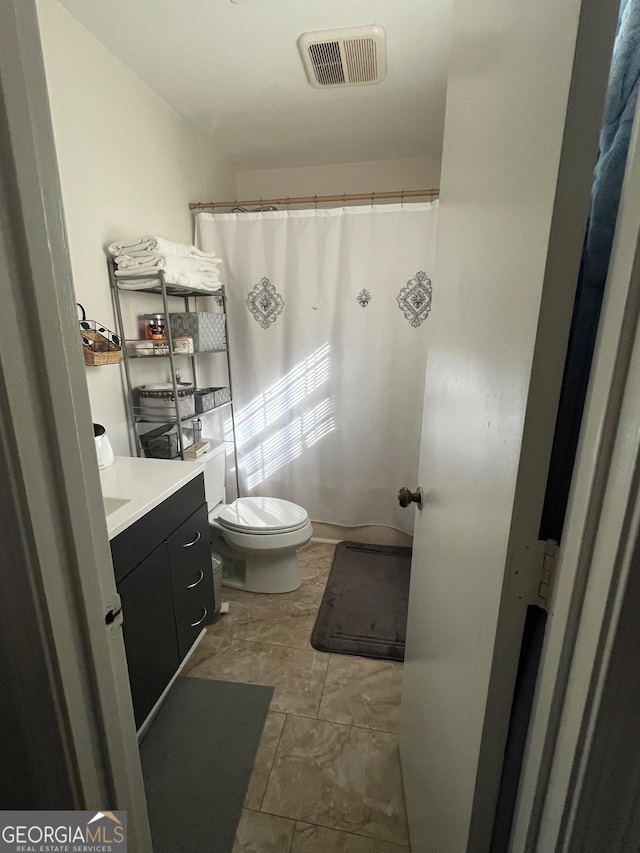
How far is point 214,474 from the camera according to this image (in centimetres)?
205

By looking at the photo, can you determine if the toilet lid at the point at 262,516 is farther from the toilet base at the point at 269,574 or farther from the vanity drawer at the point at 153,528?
the vanity drawer at the point at 153,528

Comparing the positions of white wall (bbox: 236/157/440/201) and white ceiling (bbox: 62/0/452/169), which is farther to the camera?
white wall (bbox: 236/157/440/201)

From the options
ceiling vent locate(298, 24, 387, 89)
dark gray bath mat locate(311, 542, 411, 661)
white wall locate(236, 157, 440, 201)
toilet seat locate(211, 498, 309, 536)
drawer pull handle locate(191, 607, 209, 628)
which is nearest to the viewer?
ceiling vent locate(298, 24, 387, 89)

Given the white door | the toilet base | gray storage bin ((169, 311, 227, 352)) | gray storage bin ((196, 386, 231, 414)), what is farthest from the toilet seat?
the white door

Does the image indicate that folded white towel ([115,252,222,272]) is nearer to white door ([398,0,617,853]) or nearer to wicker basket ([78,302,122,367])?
wicker basket ([78,302,122,367])

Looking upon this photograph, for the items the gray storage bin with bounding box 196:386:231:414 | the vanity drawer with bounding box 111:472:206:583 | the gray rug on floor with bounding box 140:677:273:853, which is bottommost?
the gray rug on floor with bounding box 140:677:273:853

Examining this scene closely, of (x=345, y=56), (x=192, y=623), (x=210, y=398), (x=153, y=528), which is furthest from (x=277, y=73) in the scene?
(x=192, y=623)

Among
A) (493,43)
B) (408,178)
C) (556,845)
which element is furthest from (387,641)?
(408,178)

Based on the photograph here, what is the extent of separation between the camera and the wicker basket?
4.68 ft

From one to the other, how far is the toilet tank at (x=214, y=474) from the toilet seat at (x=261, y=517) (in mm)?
75

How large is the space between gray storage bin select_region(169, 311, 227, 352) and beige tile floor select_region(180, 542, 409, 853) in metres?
1.32

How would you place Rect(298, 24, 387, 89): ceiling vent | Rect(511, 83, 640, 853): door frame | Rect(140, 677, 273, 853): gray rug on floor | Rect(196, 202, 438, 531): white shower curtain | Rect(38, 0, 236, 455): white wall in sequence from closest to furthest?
Rect(511, 83, 640, 853): door frame
Rect(140, 677, 273, 853): gray rug on floor
Rect(38, 0, 236, 455): white wall
Rect(298, 24, 387, 89): ceiling vent
Rect(196, 202, 438, 531): white shower curtain

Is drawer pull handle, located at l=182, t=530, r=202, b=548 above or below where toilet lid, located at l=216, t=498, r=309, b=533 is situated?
above

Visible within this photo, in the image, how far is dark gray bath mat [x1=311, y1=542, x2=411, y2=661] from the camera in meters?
1.77
